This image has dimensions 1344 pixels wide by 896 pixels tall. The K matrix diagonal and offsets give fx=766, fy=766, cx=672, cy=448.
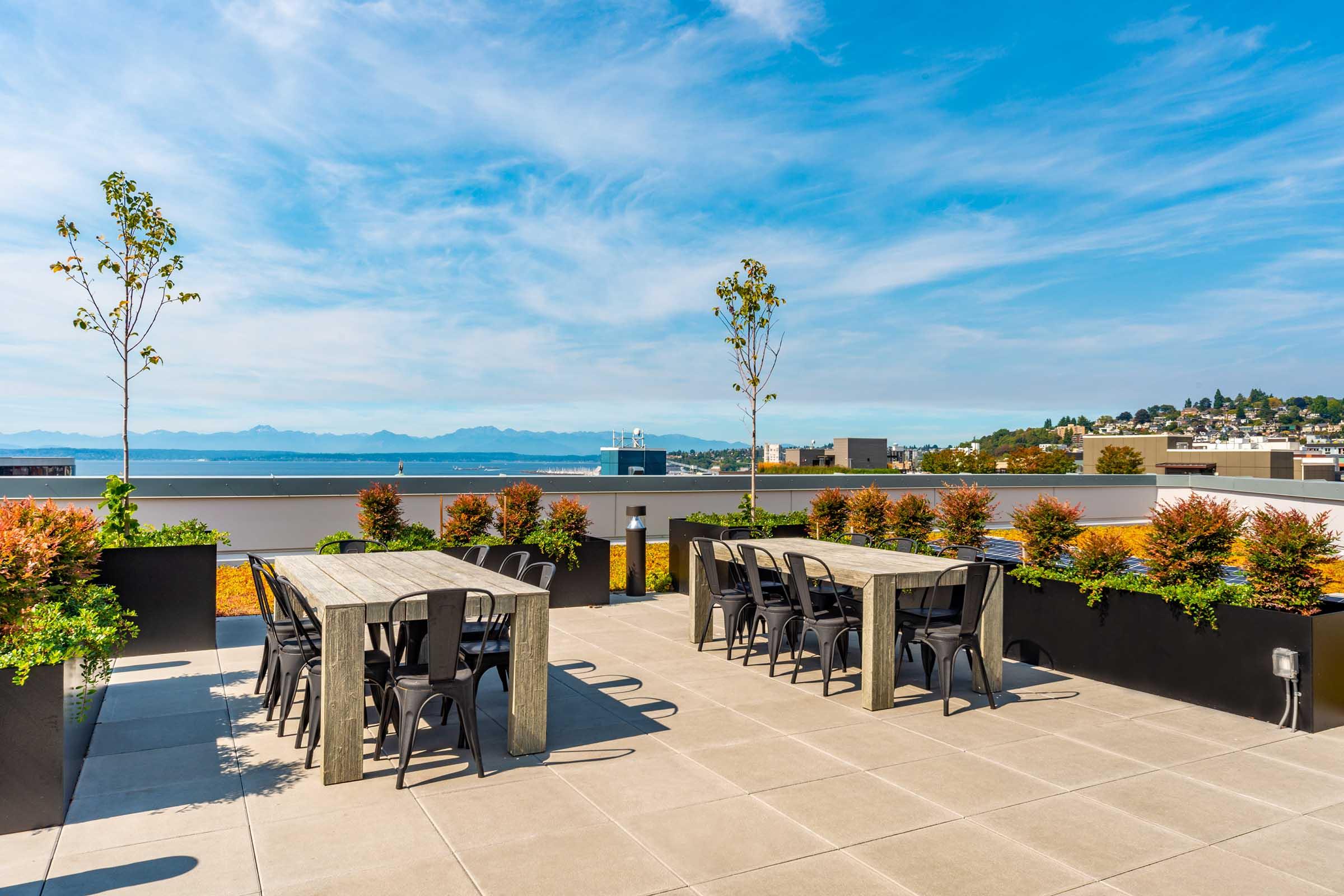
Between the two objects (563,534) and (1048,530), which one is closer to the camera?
(1048,530)

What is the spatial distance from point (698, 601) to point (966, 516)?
2942 millimetres

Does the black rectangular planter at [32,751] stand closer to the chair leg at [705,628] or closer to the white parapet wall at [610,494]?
the chair leg at [705,628]

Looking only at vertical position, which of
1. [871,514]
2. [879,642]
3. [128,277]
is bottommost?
[879,642]

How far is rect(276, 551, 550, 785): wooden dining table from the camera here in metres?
3.57

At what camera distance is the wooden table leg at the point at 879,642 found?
4.79m

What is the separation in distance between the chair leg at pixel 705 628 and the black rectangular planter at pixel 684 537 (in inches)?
85.8

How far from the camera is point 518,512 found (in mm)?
8578

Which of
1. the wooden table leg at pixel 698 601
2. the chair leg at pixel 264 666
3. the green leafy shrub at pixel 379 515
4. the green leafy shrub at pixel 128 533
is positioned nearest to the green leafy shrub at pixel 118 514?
the green leafy shrub at pixel 128 533

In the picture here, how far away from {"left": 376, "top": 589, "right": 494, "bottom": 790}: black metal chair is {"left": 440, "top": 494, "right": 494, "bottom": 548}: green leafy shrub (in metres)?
4.56

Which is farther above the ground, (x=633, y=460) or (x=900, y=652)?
(x=633, y=460)

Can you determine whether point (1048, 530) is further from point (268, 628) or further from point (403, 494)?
point (403, 494)

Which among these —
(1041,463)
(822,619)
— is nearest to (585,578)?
(822,619)

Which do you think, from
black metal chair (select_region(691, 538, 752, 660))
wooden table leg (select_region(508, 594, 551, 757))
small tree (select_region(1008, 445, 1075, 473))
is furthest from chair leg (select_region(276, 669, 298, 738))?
small tree (select_region(1008, 445, 1075, 473))

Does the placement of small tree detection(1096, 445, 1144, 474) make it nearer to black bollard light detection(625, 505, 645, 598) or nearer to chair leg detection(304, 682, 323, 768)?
black bollard light detection(625, 505, 645, 598)
